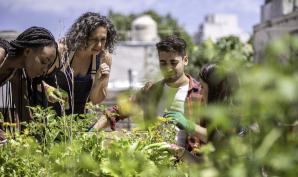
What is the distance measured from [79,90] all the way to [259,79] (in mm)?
3293

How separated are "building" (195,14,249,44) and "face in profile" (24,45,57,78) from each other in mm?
50061

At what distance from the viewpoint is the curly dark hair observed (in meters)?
4.25

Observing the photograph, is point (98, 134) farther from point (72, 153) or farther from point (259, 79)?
point (259, 79)

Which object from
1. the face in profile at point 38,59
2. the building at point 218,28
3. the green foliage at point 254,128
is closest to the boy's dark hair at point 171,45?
the face in profile at point 38,59

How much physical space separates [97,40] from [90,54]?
12 centimetres

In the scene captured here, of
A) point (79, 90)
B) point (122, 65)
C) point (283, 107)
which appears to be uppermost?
point (283, 107)

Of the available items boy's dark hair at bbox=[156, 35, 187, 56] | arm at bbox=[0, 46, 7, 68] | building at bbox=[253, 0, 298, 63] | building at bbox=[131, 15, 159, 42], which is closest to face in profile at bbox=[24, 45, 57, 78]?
arm at bbox=[0, 46, 7, 68]

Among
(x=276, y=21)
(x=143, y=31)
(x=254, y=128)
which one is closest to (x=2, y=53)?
(x=254, y=128)

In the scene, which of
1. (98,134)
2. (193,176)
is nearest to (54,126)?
(98,134)

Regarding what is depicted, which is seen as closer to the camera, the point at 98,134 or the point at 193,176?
the point at 193,176

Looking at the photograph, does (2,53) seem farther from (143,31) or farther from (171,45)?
(143,31)

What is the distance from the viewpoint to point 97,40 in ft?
14.0

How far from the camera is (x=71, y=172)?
175cm

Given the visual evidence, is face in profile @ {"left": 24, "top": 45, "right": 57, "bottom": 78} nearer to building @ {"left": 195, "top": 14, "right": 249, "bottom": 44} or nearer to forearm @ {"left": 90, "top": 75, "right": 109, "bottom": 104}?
forearm @ {"left": 90, "top": 75, "right": 109, "bottom": 104}
